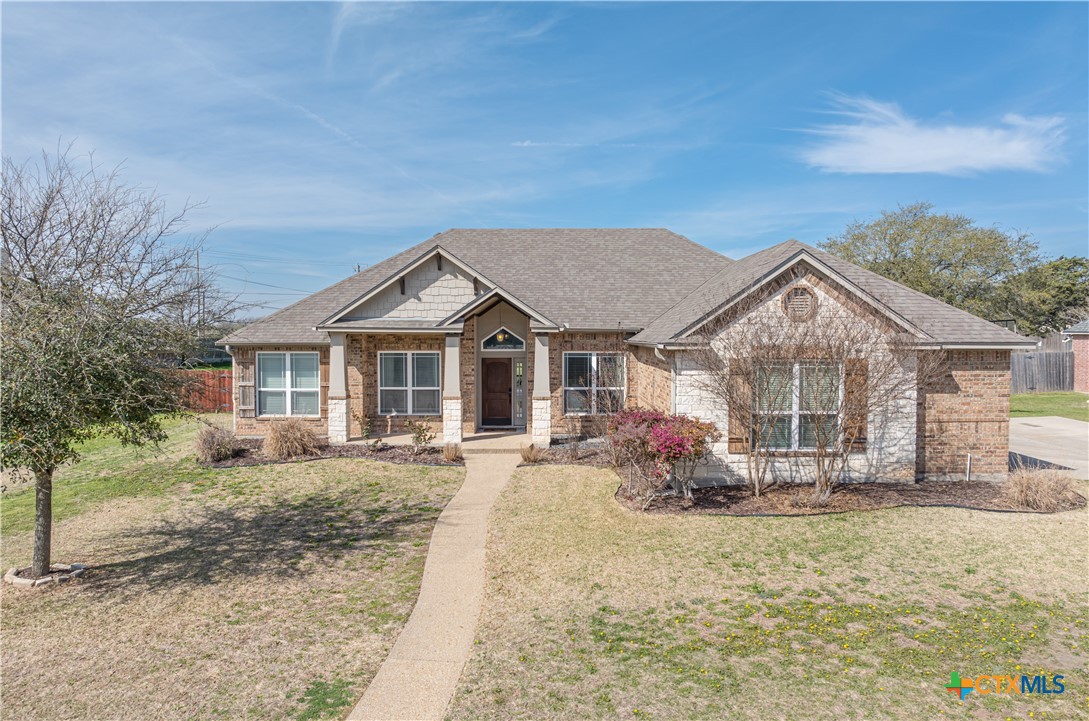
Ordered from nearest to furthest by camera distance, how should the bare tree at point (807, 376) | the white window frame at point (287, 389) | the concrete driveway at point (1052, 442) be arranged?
1. the bare tree at point (807, 376)
2. the concrete driveway at point (1052, 442)
3. the white window frame at point (287, 389)

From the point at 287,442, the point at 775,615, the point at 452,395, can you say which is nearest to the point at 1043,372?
the point at 452,395

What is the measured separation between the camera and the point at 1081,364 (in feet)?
108

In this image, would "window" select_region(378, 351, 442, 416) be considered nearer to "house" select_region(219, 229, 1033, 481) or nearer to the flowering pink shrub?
"house" select_region(219, 229, 1033, 481)

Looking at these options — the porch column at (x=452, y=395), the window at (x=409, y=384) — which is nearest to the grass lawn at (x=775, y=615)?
the porch column at (x=452, y=395)

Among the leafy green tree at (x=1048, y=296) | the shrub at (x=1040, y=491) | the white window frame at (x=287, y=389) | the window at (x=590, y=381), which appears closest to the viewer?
the shrub at (x=1040, y=491)

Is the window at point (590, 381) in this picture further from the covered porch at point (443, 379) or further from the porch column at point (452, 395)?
the porch column at point (452, 395)

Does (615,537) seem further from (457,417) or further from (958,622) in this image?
(457,417)

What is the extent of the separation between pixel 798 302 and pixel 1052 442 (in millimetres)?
12666

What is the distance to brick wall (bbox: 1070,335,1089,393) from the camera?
107 ft

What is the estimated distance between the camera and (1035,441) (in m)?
18.3

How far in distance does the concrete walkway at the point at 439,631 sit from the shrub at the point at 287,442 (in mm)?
5812

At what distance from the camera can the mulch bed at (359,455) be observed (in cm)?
1454

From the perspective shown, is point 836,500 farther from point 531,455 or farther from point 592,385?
point 592,385

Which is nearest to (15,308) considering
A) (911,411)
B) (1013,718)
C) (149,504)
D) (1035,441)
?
(149,504)
